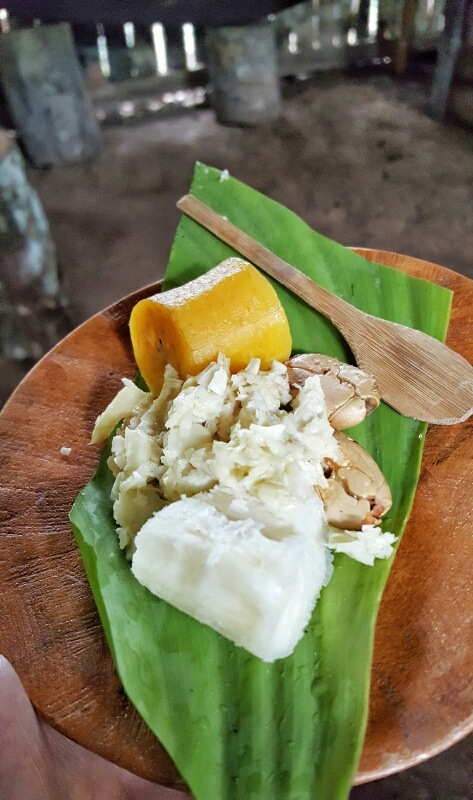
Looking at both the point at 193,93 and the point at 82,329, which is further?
the point at 193,93

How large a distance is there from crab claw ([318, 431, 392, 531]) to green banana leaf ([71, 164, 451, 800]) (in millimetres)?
54

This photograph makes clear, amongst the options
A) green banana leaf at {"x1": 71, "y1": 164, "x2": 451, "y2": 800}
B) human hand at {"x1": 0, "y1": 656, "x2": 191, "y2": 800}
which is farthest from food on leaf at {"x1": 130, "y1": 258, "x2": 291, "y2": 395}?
human hand at {"x1": 0, "y1": 656, "x2": 191, "y2": 800}

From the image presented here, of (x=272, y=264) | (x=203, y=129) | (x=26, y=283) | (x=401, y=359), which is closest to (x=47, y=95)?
(x=203, y=129)

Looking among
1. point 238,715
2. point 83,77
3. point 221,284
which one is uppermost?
point 83,77

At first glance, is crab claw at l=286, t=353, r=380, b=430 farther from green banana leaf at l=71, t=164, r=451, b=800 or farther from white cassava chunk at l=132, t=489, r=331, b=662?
white cassava chunk at l=132, t=489, r=331, b=662

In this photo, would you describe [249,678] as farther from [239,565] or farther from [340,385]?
[340,385]

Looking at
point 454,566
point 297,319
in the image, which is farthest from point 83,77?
point 454,566

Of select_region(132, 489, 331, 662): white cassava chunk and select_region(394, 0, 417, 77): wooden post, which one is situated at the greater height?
select_region(394, 0, 417, 77): wooden post

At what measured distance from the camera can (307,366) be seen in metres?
1.27

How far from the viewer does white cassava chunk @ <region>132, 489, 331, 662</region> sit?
3.02 feet

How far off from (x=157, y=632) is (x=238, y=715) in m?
0.18

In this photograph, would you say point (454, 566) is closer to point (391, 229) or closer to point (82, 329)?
point (82, 329)

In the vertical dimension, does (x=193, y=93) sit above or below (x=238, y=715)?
above

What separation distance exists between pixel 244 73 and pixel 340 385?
2.94 m
